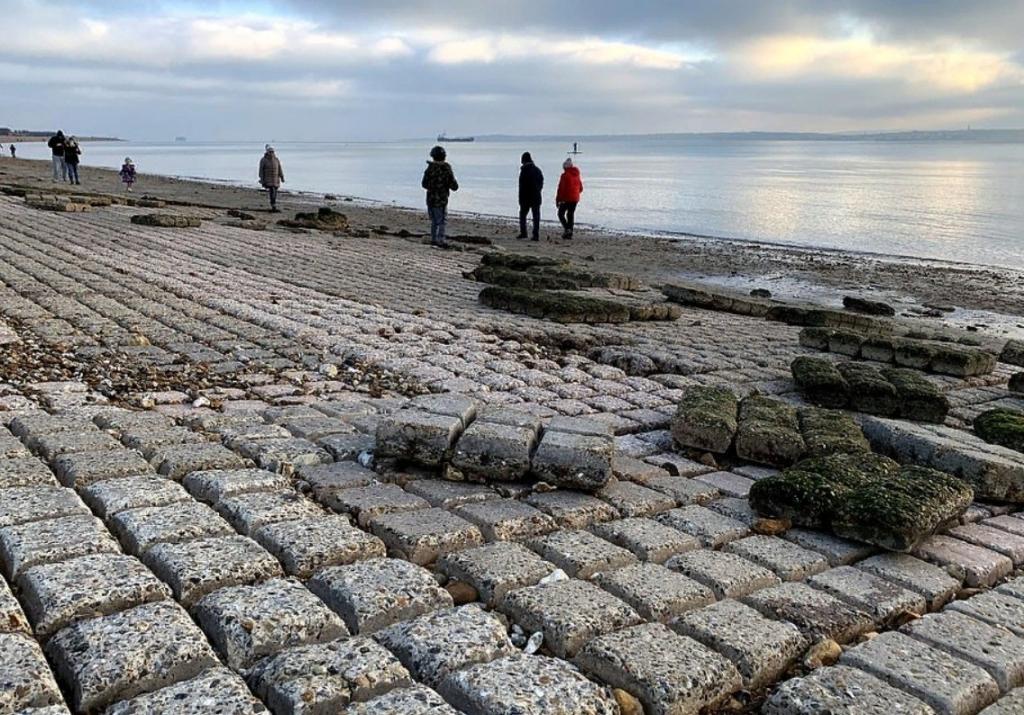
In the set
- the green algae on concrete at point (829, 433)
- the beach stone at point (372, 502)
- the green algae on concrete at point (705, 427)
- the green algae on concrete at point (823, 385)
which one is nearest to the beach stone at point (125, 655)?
the beach stone at point (372, 502)

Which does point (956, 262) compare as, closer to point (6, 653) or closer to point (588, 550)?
point (588, 550)

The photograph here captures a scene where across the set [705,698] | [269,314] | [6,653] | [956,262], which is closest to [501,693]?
[705,698]

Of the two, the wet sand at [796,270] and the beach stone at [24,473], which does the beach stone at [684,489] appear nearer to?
the beach stone at [24,473]

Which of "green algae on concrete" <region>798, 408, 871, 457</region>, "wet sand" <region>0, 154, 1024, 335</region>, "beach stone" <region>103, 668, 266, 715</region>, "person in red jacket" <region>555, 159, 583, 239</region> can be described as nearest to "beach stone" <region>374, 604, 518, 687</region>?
"beach stone" <region>103, 668, 266, 715</region>

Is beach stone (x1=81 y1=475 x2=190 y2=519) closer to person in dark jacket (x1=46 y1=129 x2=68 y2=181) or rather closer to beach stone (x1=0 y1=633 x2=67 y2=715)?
beach stone (x1=0 y1=633 x2=67 y2=715)

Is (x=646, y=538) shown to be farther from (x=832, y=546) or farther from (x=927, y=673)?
(x=927, y=673)

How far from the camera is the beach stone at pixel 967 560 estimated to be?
3326 mm

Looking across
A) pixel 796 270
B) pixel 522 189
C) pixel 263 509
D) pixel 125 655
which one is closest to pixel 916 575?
pixel 263 509

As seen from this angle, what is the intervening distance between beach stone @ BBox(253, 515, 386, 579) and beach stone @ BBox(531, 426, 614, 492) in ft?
3.04

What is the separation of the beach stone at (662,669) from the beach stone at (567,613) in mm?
61

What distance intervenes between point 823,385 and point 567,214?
51.0 ft

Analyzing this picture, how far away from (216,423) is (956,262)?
70.4ft

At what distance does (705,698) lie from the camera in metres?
2.38

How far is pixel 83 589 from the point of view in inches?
103
